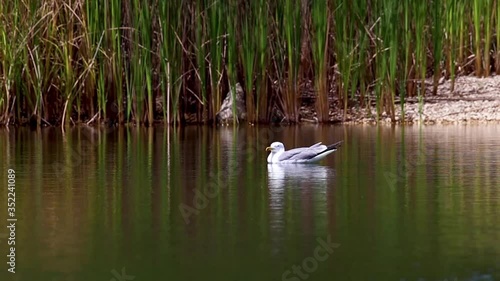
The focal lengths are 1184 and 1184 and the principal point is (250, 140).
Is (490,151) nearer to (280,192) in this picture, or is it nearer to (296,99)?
(280,192)

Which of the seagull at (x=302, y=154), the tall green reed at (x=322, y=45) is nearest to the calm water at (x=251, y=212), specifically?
the seagull at (x=302, y=154)

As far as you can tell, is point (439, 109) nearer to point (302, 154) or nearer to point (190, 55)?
point (190, 55)

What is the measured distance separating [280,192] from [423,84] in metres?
7.86

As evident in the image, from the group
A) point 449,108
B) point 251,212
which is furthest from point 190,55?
point 251,212

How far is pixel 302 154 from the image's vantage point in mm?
11039

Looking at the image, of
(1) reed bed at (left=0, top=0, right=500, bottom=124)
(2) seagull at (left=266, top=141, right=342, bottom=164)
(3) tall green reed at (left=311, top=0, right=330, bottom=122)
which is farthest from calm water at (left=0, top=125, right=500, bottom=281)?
(3) tall green reed at (left=311, top=0, right=330, bottom=122)

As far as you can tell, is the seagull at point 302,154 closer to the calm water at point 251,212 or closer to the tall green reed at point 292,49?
A: the calm water at point 251,212

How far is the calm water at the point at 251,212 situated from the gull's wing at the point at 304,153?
132mm

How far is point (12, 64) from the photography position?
1542 centimetres

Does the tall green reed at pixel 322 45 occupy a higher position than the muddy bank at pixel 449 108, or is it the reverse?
the tall green reed at pixel 322 45

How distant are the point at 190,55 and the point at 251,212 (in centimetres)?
826

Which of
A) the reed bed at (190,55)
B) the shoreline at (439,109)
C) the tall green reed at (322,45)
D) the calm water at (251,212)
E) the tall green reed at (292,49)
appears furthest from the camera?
the shoreline at (439,109)

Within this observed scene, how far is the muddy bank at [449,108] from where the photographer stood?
53.9 ft

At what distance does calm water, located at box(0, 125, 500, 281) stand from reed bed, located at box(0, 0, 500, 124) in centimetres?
253
